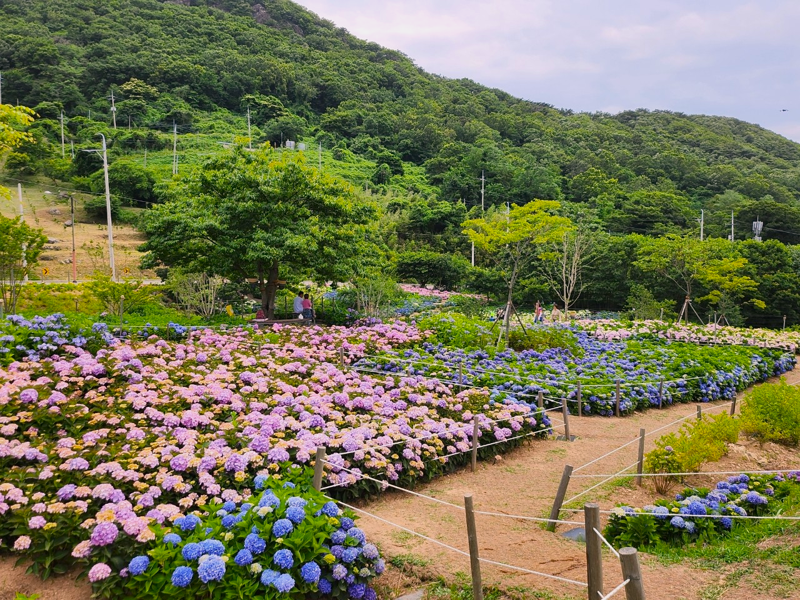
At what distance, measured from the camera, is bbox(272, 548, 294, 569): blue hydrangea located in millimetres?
3650

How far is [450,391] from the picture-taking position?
9008 mm

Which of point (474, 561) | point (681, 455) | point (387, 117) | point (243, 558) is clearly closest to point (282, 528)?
point (243, 558)

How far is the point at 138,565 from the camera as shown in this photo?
3621 mm

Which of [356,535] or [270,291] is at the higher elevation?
[270,291]

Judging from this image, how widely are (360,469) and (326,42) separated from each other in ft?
400

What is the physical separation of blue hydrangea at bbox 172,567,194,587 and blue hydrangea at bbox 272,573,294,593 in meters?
0.54

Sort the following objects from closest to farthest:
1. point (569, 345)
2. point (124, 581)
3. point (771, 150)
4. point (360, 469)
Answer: point (124, 581) → point (360, 469) → point (569, 345) → point (771, 150)

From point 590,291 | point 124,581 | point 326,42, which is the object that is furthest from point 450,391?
point 326,42

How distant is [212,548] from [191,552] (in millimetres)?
133

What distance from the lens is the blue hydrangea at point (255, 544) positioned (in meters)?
3.74

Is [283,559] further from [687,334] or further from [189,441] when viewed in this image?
[687,334]

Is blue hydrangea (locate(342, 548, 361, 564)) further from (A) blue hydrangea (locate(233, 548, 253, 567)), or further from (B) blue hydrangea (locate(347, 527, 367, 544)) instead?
(A) blue hydrangea (locate(233, 548, 253, 567))

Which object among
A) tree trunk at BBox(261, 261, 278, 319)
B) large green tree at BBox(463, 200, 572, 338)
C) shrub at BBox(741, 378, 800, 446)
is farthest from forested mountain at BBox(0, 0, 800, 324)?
shrub at BBox(741, 378, 800, 446)

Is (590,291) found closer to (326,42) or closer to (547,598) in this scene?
(547,598)
